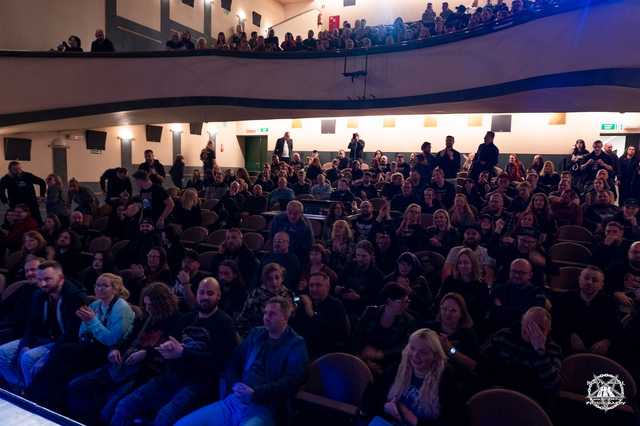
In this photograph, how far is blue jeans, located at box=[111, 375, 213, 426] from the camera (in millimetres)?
2607

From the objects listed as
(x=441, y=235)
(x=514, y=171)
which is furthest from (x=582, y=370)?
(x=514, y=171)

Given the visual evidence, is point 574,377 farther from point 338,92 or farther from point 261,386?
point 338,92

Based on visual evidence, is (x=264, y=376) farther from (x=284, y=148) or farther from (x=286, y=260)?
(x=284, y=148)

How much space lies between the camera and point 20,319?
12.2 ft

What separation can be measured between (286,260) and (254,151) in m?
12.7

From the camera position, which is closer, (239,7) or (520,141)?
(520,141)

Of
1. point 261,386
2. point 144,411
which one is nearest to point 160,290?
point 144,411

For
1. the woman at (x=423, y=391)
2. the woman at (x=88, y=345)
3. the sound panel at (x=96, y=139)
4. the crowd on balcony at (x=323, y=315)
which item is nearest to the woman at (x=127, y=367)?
the crowd on balcony at (x=323, y=315)

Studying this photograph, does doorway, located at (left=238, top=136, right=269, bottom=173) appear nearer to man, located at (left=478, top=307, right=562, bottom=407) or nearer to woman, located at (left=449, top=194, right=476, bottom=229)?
woman, located at (left=449, top=194, right=476, bottom=229)

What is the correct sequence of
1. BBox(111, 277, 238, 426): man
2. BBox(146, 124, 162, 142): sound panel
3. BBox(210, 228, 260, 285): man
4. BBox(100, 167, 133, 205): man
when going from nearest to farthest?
BBox(111, 277, 238, 426): man, BBox(210, 228, 260, 285): man, BBox(100, 167, 133, 205): man, BBox(146, 124, 162, 142): sound panel

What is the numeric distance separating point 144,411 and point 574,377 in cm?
262

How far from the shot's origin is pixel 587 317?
3.13 metres

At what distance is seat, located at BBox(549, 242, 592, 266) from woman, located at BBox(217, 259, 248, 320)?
3240 mm

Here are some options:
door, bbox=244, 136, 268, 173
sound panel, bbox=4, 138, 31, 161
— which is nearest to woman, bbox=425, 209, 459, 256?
sound panel, bbox=4, 138, 31, 161
